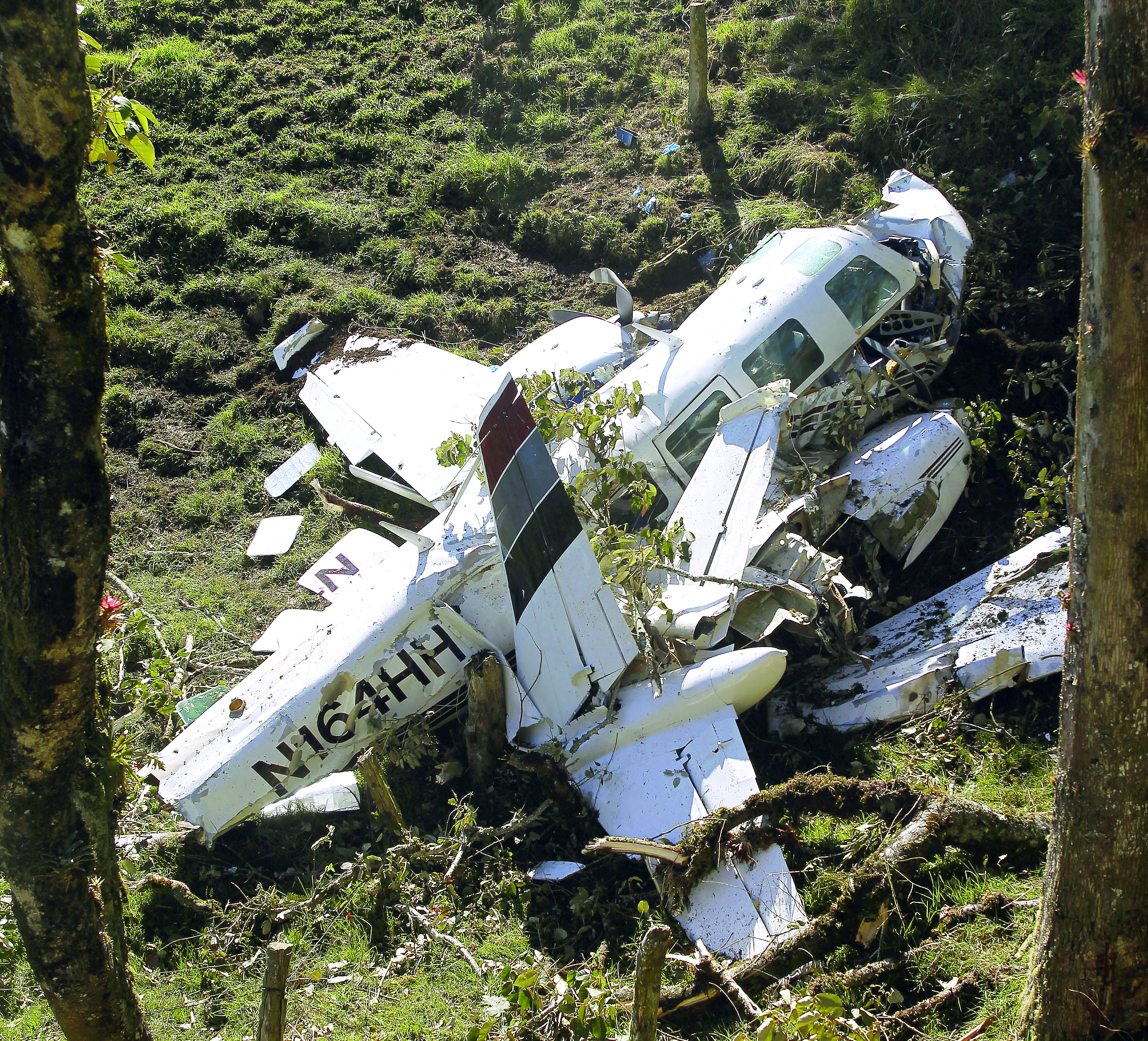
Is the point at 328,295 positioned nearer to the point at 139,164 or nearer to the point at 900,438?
the point at 139,164

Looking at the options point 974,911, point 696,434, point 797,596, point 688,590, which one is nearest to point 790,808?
point 974,911

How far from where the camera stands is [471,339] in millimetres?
9609

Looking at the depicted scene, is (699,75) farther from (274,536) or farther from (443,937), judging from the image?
(443,937)

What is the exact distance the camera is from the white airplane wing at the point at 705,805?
4336 mm

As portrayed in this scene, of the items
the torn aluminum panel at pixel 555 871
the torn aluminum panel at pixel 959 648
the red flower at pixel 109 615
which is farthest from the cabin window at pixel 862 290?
the red flower at pixel 109 615

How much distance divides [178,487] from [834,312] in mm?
6108

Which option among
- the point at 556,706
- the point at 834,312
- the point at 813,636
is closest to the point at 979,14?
the point at 834,312

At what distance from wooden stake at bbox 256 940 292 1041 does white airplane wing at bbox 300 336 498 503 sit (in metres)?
4.84

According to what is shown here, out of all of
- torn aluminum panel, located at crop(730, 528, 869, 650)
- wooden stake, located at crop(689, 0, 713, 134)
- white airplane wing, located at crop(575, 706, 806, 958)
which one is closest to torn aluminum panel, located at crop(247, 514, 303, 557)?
white airplane wing, located at crop(575, 706, 806, 958)

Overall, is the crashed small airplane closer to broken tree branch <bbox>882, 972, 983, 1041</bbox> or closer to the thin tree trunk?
broken tree branch <bbox>882, 972, 983, 1041</bbox>

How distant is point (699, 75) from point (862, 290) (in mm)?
5002

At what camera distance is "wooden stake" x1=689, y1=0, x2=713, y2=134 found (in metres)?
10.8

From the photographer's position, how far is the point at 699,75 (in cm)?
1100

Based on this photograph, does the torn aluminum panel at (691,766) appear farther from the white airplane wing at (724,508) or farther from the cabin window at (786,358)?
the cabin window at (786,358)
